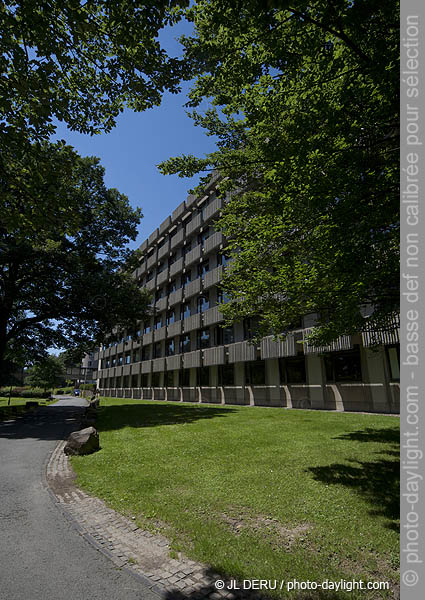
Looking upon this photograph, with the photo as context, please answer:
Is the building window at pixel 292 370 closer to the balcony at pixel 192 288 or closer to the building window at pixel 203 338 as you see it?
the building window at pixel 203 338

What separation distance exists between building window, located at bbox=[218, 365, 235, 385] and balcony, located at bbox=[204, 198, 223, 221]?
45.5 feet

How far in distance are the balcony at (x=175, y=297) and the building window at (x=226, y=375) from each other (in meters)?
9.45

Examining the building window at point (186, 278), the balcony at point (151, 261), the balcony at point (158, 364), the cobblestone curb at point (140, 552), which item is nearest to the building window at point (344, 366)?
the cobblestone curb at point (140, 552)

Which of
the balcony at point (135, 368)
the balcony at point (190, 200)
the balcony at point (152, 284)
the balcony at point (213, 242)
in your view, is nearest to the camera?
the balcony at point (213, 242)

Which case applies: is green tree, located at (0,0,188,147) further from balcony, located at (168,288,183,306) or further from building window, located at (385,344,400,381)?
balcony, located at (168,288,183,306)

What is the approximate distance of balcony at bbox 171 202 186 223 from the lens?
36062 mm

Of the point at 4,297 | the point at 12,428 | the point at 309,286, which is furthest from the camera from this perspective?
the point at 4,297

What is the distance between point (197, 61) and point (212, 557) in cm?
761

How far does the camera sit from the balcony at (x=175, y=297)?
3388cm

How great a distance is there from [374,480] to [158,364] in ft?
106

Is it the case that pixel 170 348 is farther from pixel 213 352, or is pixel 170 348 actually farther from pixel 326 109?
pixel 326 109

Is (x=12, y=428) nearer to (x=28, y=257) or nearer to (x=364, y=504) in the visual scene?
(x=28, y=257)

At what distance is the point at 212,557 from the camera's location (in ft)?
12.2

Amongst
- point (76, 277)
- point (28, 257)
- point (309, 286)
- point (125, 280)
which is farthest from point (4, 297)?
point (309, 286)
